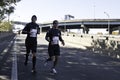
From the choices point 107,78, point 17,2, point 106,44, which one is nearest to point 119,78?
point 107,78

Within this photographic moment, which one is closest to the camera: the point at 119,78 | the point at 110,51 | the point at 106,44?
the point at 119,78

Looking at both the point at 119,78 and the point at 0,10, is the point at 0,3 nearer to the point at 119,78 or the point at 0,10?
the point at 0,10

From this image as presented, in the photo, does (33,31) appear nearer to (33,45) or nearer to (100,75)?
(33,45)

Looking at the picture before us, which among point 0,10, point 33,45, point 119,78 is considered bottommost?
point 119,78

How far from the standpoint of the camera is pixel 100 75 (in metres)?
11.9

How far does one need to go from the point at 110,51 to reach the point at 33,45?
32.2 ft

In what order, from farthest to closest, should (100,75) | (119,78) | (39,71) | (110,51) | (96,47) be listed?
(96,47) → (110,51) → (39,71) → (100,75) → (119,78)

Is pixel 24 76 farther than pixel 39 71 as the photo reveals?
No

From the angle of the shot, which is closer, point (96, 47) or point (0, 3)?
point (96, 47)

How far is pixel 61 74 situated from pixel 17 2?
25975 millimetres

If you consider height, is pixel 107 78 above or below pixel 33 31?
below

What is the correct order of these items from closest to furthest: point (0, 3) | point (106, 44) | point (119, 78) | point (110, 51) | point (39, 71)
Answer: point (119, 78) → point (39, 71) → point (110, 51) → point (106, 44) → point (0, 3)

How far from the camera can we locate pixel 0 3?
28766mm

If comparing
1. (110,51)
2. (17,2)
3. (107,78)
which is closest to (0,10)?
(17,2)
